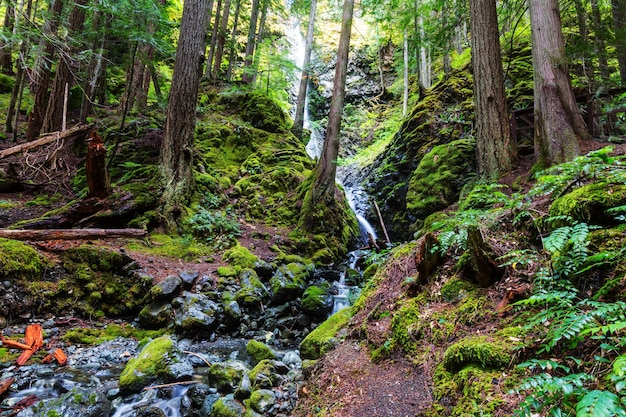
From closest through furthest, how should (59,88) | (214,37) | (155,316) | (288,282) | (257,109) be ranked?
(155,316) < (288,282) < (59,88) < (257,109) < (214,37)

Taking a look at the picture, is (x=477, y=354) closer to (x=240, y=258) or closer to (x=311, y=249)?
(x=240, y=258)

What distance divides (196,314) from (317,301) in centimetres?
230

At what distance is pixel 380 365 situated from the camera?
2887mm

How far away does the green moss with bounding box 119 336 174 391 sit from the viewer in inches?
150

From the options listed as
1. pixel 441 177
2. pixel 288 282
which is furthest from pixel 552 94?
pixel 288 282

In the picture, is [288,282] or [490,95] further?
[288,282]

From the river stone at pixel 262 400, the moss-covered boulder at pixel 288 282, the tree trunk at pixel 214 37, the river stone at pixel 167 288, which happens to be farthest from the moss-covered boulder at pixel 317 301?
the tree trunk at pixel 214 37

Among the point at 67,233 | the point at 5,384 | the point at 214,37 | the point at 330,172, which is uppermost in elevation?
the point at 214,37

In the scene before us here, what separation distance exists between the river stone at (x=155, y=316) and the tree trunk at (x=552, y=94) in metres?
6.79

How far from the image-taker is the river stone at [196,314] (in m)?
5.29

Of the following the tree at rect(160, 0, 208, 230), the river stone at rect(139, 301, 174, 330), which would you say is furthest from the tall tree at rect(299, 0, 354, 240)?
the river stone at rect(139, 301, 174, 330)

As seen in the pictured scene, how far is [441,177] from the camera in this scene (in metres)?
8.63

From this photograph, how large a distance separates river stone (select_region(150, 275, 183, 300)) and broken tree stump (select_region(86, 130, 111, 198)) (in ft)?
8.41

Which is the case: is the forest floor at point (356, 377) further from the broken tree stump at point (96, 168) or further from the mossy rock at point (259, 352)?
the mossy rock at point (259, 352)
